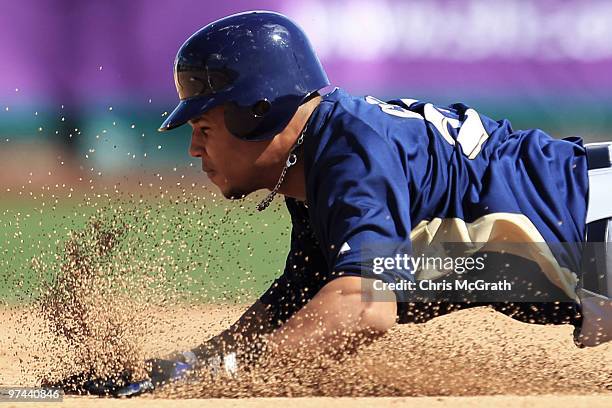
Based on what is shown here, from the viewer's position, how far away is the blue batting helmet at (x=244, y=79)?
2.98 meters

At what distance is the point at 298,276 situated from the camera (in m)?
3.55

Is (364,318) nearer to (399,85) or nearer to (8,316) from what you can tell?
(8,316)

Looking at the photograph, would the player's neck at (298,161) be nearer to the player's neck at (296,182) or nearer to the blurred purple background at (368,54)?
the player's neck at (296,182)

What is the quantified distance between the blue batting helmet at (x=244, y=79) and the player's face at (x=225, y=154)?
3cm

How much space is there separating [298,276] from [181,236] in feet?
7.85

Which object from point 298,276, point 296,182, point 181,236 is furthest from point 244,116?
point 181,236

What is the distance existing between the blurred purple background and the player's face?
3952 millimetres

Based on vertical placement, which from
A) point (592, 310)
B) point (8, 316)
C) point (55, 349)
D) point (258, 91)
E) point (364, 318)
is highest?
point (258, 91)

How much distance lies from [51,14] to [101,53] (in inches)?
17.4

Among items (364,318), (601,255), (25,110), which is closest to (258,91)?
(364,318)

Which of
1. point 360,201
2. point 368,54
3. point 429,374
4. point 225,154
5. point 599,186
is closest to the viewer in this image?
point 360,201

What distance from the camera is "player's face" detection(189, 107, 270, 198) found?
9.91 ft

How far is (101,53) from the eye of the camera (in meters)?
7.09

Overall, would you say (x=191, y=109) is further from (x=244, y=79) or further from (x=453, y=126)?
(x=453, y=126)
